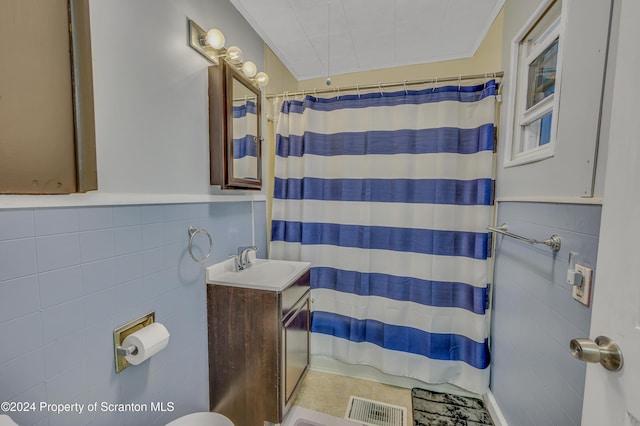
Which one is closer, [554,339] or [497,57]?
[554,339]

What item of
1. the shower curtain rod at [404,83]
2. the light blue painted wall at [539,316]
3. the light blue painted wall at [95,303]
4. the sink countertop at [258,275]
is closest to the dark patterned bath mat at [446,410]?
the light blue painted wall at [539,316]

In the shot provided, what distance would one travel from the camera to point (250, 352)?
1.40 m

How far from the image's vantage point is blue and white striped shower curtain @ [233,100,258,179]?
5.09 feet

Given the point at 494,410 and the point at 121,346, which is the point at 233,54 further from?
the point at 494,410

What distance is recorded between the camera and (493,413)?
1581 mm

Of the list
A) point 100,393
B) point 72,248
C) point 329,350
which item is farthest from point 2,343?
point 329,350

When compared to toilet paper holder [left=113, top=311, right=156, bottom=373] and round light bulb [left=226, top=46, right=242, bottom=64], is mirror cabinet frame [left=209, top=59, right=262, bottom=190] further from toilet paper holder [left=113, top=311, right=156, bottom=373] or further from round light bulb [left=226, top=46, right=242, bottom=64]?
toilet paper holder [left=113, top=311, right=156, bottom=373]

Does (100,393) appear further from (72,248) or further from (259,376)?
(259,376)

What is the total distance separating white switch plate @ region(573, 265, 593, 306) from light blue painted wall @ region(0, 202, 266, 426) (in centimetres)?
163

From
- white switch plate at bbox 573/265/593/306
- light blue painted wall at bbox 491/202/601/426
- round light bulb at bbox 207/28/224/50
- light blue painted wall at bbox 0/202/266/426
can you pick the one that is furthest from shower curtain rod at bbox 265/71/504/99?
white switch plate at bbox 573/265/593/306

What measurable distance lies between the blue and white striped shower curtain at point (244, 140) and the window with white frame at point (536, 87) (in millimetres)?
1567

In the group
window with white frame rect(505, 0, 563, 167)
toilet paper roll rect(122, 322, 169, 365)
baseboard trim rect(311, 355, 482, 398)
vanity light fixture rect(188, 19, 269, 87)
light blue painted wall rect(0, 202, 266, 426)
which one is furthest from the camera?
A: baseboard trim rect(311, 355, 482, 398)

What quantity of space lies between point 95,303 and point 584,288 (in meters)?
1.69

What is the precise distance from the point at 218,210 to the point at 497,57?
2064mm
